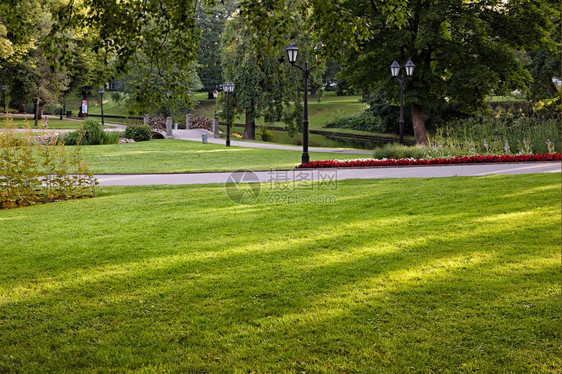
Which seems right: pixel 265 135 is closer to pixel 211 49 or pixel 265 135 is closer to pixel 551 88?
pixel 551 88

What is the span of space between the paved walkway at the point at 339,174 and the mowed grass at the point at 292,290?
502cm

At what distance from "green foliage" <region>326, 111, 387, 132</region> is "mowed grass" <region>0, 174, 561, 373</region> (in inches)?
1553

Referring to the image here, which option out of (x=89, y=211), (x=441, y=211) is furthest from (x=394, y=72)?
A: (x=89, y=211)

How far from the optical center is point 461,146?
20812 mm

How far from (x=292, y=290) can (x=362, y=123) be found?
48134 mm

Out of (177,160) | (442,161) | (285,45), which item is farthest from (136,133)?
(285,45)

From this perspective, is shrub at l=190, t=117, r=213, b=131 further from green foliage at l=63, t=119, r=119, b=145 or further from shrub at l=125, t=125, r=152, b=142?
green foliage at l=63, t=119, r=119, b=145

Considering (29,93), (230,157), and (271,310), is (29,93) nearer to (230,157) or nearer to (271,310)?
(230,157)

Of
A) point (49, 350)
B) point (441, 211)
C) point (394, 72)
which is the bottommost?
point (49, 350)

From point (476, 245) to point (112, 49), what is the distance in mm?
5275

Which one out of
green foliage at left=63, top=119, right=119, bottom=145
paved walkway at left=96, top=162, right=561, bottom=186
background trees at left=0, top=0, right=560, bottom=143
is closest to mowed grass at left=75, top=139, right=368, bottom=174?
paved walkway at left=96, top=162, right=561, bottom=186

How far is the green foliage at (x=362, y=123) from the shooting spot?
156 feet

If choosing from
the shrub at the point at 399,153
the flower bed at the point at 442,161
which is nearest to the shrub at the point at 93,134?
the flower bed at the point at 442,161

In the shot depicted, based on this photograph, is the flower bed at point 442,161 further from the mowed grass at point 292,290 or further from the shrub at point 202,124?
the shrub at point 202,124
